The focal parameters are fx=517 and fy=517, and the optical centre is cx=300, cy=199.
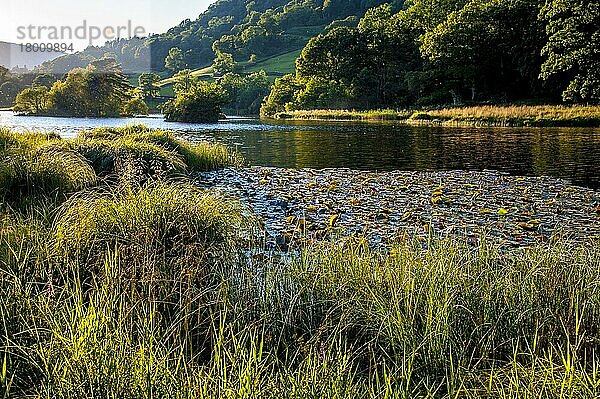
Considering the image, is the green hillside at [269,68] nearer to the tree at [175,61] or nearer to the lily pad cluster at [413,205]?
the tree at [175,61]

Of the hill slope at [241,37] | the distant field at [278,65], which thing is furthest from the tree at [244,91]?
the hill slope at [241,37]

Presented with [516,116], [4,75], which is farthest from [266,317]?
[4,75]

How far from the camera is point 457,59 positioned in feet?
188

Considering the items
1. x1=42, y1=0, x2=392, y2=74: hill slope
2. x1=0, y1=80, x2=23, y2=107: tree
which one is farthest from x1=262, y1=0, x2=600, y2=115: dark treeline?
x1=42, y1=0, x2=392, y2=74: hill slope

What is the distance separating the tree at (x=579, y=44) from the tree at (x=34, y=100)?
57955 mm

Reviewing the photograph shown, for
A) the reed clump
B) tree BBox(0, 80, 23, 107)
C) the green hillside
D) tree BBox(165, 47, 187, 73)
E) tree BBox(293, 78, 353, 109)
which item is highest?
tree BBox(165, 47, 187, 73)

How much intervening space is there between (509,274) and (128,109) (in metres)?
74.7

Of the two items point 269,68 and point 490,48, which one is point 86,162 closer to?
point 490,48

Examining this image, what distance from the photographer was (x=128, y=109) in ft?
240

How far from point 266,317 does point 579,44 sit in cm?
4470

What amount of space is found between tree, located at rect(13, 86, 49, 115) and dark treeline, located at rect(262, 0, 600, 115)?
33.5 metres

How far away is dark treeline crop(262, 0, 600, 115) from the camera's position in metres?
41.7

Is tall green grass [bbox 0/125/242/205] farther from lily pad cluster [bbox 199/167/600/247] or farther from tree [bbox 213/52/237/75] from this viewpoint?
tree [bbox 213/52/237/75]

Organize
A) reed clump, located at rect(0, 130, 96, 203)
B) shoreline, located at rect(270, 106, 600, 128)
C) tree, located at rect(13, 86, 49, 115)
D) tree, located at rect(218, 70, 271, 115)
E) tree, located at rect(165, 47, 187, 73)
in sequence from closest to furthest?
reed clump, located at rect(0, 130, 96, 203)
shoreline, located at rect(270, 106, 600, 128)
tree, located at rect(13, 86, 49, 115)
tree, located at rect(218, 70, 271, 115)
tree, located at rect(165, 47, 187, 73)
